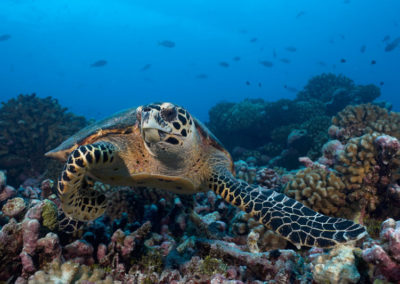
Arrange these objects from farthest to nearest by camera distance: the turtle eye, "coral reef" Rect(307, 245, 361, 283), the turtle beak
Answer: the turtle eye < the turtle beak < "coral reef" Rect(307, 245, 361, 283)

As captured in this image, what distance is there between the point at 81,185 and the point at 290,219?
2385 mm

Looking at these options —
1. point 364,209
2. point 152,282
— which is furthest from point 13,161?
point 364,209

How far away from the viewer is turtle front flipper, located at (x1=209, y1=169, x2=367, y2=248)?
2188 mm

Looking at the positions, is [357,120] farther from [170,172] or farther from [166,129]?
[166,129]

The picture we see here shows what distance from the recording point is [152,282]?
2.33 meters

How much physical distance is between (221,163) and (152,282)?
Result: 88.3 inches

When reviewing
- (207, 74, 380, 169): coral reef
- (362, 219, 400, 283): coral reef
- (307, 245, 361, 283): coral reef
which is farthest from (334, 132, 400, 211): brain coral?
(207, 74, 380, 169): coral reef

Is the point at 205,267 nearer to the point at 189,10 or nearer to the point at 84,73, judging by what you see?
the point at 189,10

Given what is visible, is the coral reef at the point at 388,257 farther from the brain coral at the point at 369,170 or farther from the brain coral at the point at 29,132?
the brain coral at the point at 29,132

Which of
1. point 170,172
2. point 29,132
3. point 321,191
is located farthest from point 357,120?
point 29,132

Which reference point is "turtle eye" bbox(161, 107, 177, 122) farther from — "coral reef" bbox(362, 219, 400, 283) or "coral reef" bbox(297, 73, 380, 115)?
"coral reef" bbox(297, 73, 380, 115)

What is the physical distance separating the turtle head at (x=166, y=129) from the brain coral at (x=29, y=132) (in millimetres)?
6169

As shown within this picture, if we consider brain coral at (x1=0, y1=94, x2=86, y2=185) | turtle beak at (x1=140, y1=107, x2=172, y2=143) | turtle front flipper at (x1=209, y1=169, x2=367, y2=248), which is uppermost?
turtle beak at (x1=140, y1=107, x2=172, y2=143)

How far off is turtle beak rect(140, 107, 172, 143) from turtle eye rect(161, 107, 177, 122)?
89mm
